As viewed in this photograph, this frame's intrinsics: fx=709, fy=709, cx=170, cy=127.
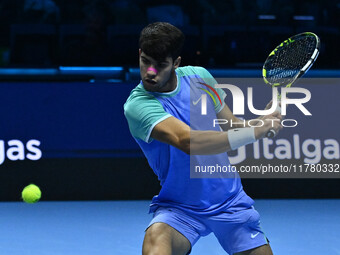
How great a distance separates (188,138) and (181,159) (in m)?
0.19

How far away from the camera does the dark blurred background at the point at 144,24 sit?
8859mm

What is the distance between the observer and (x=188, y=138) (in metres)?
3.01

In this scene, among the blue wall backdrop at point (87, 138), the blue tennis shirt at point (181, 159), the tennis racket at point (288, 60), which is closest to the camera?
the blue tennis shirt at point (181, 159)

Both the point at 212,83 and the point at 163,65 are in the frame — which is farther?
the point at 212,83

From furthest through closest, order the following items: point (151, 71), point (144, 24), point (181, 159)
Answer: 1. point (144, 24)
2. point (181, 159)
3. point (151, 71)

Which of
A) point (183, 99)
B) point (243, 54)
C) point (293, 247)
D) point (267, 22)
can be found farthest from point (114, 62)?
point (183, 99)

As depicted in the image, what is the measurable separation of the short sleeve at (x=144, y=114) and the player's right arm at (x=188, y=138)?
0.03m

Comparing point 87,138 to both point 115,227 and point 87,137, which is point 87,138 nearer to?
point 87,137

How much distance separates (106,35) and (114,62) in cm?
44

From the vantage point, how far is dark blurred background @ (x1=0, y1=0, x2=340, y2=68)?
8.86 metres

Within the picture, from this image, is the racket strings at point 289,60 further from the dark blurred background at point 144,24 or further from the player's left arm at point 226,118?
the dark blurred background at point 144,24

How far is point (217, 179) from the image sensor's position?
3.22 m

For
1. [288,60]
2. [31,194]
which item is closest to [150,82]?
[288,60]

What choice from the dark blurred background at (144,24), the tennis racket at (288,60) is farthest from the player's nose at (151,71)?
the dark blurred background at (144,24)
